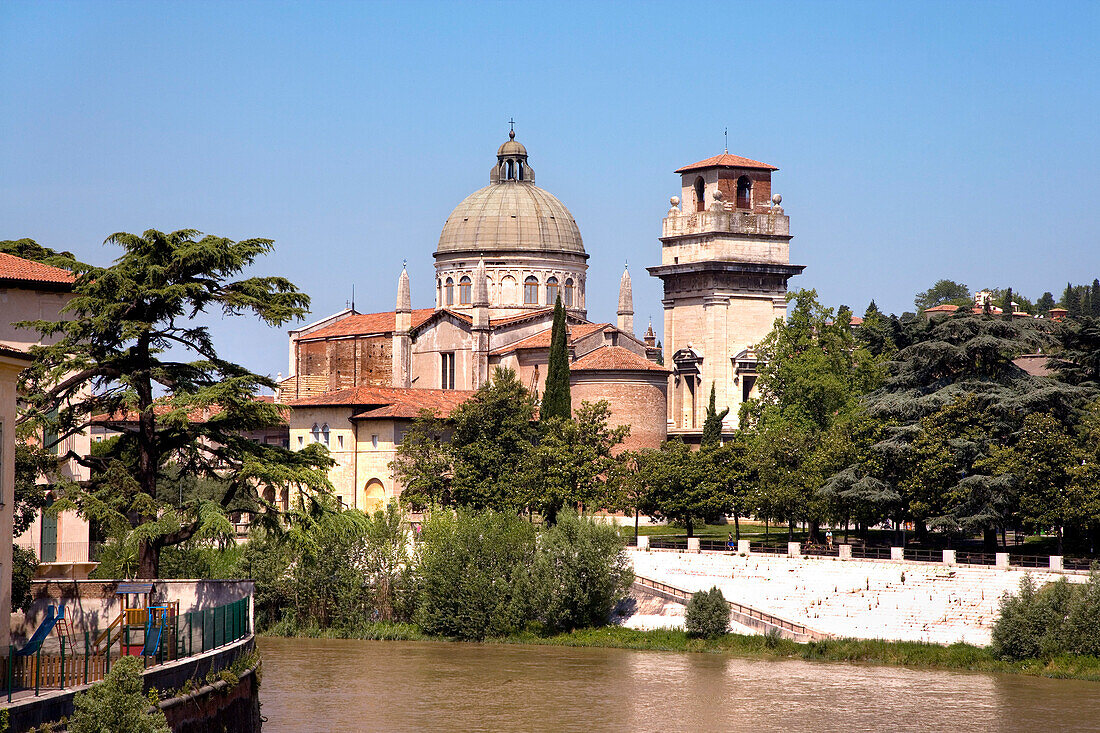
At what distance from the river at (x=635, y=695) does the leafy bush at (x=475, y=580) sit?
2219mm

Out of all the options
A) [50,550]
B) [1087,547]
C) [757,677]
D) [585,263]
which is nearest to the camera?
[50,550]

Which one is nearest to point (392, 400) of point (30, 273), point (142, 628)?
point (30, 273)

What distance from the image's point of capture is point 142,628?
20172mm

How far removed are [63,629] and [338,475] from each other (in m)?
38.8

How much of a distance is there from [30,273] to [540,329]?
41.9 m

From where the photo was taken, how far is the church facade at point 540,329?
210 feet

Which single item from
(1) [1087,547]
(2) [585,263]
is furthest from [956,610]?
(2) [585,263]

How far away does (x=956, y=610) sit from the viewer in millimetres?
40125

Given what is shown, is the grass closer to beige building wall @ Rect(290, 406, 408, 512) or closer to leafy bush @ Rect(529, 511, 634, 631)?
leafy bush @ Rect(529, 511, 634, 631)

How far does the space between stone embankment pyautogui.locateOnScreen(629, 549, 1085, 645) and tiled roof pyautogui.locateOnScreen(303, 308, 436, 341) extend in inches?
1183

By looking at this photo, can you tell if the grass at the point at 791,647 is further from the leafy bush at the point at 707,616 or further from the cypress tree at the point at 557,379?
the cypress tree at the point at 557,379

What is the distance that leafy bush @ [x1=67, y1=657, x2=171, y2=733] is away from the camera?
1536 centimetres

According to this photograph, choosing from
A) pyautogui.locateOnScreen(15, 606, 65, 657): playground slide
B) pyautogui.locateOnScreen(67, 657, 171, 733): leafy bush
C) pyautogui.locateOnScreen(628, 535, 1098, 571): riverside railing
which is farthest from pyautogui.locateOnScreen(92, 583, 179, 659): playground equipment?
pyautogui.locateOnScreen(628, 535, 1098, 571): riverside railing

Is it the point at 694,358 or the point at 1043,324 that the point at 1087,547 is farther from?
the point at 694,358
